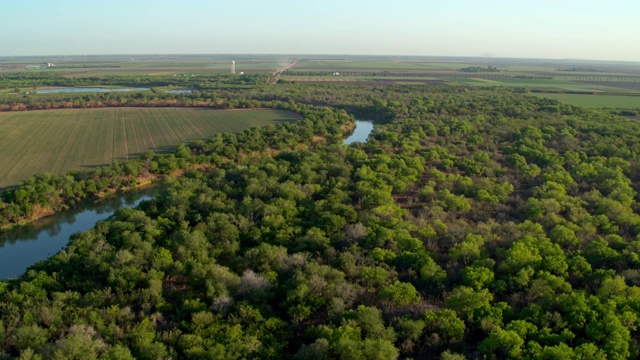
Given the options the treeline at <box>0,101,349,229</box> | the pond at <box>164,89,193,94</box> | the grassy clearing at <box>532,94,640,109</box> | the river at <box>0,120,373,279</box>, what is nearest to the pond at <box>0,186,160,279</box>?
the river at <box>0,120,373,279</box>

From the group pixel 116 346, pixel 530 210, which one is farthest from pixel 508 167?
pixel 116 346

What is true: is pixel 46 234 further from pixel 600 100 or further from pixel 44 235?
pixel 600 100

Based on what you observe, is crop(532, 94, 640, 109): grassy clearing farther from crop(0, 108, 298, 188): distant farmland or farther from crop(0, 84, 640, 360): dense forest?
crop(0, 108, 298, 188): distant farmland

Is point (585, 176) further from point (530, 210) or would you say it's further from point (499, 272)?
point (499, 272)

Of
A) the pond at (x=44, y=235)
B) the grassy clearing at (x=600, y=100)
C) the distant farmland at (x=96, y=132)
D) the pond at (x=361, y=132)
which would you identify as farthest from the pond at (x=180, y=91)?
the grassy clearing at (x=600, y=100)

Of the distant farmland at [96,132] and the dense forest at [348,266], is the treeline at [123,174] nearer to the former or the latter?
the dense forest at [348,266]
